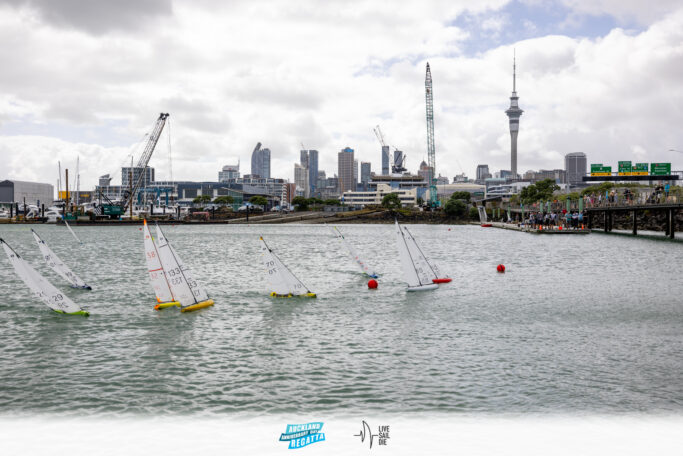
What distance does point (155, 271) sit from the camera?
2495cm

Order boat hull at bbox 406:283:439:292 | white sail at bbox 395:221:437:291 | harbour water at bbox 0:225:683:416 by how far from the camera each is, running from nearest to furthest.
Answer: harbour water at bbox 0:225:683:416, white sail at bbox 395:221:437:291, boat hull at bbox 406:283:439:292

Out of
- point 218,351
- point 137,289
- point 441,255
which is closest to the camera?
point 218,351

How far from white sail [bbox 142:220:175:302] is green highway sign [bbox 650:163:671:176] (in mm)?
161607

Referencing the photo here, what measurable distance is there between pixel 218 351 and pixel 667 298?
2435 centimetres

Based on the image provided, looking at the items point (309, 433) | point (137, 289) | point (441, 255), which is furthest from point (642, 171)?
point (309, 433)

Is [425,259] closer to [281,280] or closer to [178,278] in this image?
[281,280]

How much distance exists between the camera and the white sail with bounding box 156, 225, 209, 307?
2406 centimetres

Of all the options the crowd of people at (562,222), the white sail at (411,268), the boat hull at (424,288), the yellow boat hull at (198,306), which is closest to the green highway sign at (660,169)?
the crowd of people at (562,222)

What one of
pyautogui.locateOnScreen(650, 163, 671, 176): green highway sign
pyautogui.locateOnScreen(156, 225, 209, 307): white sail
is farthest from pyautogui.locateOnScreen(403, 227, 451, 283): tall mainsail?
pyautogui.locateOnScreen(650, 163, 671, 176): green highway sign

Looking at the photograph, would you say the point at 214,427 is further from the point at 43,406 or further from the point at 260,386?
the point at 43,406

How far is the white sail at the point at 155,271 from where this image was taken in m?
23.8

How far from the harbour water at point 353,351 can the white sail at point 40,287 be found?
560 millimetres

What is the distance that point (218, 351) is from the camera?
18562mm

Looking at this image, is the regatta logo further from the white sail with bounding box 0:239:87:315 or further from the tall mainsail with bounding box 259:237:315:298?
the tall mainsail with bounding box 259:237:315:298
